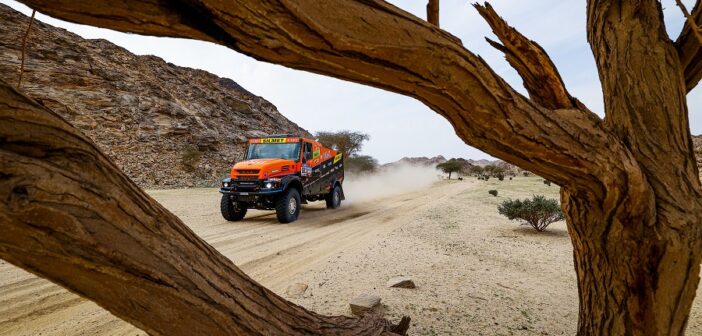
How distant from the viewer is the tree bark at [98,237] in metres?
1.04

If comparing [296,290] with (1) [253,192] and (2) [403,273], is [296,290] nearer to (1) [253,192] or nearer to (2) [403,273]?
(2) [403,273]

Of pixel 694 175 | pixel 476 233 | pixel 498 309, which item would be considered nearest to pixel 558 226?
pixel 476 233

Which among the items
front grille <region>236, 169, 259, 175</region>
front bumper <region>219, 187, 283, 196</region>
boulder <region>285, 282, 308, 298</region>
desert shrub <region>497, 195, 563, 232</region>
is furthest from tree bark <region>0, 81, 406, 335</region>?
desert shrub <region>497, 195, 563, 232</region>

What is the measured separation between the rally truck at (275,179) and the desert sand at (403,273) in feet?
1.95

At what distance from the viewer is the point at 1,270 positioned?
14.1ft

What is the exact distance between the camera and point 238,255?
5.56 m

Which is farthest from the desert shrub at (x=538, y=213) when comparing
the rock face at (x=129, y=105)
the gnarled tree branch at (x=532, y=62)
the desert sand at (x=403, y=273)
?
the rock face at (x=129, y=105)

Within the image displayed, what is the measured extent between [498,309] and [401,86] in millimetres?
2985

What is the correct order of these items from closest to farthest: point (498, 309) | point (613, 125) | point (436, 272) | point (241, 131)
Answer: point (613, 125) → point (498, 309) → point (436, 272) → point (241, 131)

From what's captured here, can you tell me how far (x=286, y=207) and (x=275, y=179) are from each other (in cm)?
75

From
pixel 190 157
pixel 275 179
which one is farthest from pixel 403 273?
pixel 190 157

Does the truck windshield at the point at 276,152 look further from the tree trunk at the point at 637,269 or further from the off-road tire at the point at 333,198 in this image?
the tree trunk at the point at 637,269

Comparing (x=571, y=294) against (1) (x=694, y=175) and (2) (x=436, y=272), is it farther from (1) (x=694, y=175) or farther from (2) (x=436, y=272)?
(1) (x=694, y=175)

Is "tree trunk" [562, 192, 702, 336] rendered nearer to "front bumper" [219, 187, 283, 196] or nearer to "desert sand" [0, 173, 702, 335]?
"desert sand" [0, 173, 702, 335]
